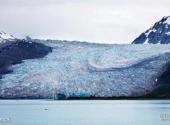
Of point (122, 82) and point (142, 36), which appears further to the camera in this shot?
point (142, 36)

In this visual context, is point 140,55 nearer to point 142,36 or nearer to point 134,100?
point 134,100

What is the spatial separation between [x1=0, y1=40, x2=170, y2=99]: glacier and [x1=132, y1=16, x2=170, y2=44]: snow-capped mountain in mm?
46999

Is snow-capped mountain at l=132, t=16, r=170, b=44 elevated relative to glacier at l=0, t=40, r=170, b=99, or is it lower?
elevated

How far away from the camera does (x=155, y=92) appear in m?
95.2

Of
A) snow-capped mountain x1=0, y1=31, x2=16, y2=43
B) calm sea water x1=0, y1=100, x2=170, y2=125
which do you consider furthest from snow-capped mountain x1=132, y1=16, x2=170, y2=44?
calm sea water x1=0, y1=100, x2=170, y2=125

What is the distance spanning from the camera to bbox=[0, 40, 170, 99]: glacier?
87.6 metres

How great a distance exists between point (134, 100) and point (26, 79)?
16472 mm

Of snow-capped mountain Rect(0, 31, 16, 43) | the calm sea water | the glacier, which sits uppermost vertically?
snow-capped mountain Rect(0, 31, 16, 43)

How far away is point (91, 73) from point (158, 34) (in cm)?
5704

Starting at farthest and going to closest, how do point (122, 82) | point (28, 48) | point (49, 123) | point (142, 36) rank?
point (142, 36) → point (28, 48) → point (122, 82) → point (49, 123)

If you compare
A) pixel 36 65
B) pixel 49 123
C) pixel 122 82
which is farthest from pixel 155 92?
pixel 49 123

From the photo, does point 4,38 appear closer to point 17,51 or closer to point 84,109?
point 17,51

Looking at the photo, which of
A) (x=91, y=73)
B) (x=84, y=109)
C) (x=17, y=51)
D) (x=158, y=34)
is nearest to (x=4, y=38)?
(x=17, y=51)

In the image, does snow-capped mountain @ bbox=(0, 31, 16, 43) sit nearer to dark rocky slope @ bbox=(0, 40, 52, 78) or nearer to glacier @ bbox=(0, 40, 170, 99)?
dark rocky slope @ bbox=(0, 40, 52, 78)
